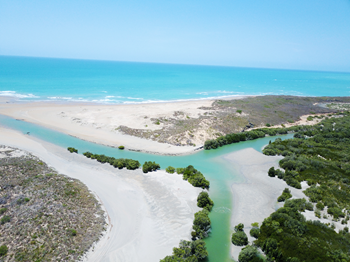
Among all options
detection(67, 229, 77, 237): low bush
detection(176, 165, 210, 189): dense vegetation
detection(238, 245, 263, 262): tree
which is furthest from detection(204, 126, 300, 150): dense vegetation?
detection(67, 229, 77, 237): low bush

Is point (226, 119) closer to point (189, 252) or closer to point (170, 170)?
point (170, 170)

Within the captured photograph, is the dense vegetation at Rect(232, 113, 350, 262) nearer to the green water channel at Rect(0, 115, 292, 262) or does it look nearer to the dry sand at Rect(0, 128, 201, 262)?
the green water channel at Rect(0, 115, 292, 262)

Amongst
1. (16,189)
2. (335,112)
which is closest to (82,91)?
(16,189)

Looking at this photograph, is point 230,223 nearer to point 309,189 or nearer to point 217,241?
point 217,241

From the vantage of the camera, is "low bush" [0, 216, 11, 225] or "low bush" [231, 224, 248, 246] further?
"low bush" [231, 224, 248, 246]

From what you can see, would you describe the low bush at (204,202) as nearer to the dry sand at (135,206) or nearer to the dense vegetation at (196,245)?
the dry sand at (135,206)
